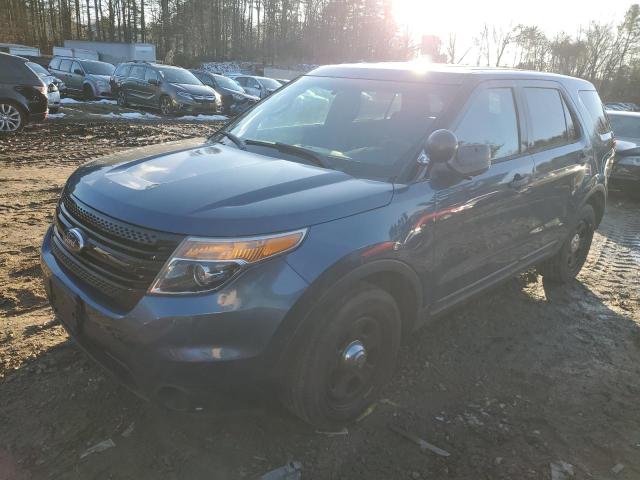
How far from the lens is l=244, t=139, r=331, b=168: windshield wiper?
9.84 feet

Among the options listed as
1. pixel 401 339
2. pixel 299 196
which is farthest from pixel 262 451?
pixel 299 196

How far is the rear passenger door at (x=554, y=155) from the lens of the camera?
12.7 feet

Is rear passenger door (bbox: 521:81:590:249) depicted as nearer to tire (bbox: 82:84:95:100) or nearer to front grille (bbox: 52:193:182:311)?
front grille (bbox: 52:193:182:311)

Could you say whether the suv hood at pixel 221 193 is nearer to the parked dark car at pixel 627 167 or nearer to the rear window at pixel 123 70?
the parked dark car at pixel 627 167

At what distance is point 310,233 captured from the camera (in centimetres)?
228

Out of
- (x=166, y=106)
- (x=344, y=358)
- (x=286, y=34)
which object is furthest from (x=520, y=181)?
(x=286, y=34)

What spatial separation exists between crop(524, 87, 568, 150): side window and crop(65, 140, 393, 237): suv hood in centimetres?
182

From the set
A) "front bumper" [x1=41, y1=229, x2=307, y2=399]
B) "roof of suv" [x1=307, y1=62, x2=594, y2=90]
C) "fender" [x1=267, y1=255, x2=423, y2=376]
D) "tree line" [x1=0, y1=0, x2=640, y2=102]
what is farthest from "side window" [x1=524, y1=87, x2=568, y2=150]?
"tree line" [x1=0, y1=0, x2=640, y2=102]

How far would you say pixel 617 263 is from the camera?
232 inches

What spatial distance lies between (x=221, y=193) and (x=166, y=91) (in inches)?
650

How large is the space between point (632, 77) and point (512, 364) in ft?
213

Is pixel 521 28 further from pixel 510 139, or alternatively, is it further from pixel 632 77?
pixel 510 139

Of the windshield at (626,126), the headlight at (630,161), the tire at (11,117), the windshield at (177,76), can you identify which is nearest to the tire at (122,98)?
the windshield at (177,76)

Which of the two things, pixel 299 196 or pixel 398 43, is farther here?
pixel 398 43
